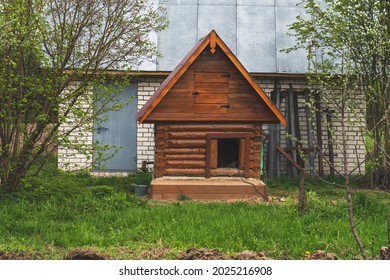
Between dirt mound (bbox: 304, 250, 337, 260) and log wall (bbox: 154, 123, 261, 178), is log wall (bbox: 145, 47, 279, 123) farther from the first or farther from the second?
dirt mound (bbox: 304, 250, 337, 260)

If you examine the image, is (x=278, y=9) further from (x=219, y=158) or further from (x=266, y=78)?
(x=219, y=158)

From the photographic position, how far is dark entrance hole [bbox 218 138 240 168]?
1451 cm

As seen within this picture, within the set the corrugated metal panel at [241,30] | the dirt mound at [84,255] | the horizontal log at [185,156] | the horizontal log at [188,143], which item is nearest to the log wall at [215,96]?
the horizontal log at [188,143]

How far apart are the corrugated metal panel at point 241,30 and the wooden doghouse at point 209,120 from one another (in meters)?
4.40

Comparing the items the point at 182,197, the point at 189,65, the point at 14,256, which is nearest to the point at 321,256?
the point at 14,256

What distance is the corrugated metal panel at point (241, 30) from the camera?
17109 millimetres

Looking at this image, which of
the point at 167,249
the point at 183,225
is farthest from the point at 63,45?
the point at 167,249

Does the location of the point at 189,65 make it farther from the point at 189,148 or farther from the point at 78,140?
the point at 78,140

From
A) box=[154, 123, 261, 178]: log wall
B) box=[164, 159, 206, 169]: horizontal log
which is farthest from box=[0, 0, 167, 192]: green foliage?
box=[164, 159, 206, 169]: horizontal log

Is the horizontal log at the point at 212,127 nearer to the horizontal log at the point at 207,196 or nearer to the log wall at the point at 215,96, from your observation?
the log wall at the point at 215,96

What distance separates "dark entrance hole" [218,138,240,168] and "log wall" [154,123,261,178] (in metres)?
1.69

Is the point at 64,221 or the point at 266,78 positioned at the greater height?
the point at 266,78
